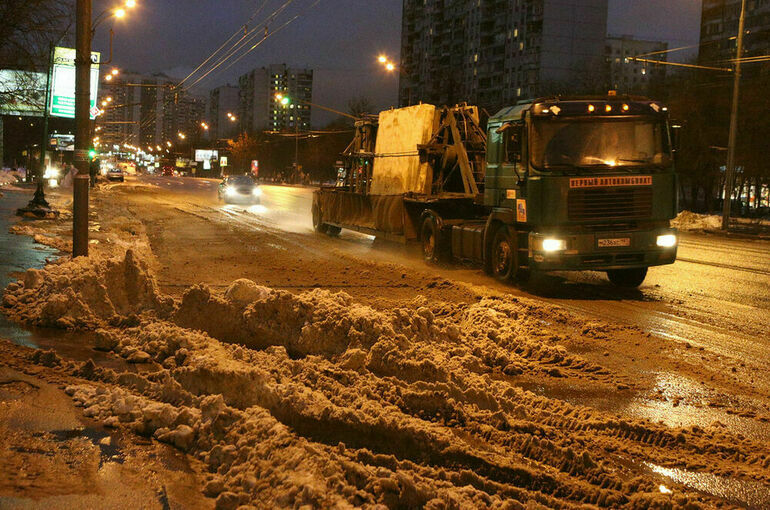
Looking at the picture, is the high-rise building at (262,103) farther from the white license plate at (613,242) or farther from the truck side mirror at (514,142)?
the white license plate at (613,242)

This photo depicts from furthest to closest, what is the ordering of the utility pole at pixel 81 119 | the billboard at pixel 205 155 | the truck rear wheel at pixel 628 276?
the billboard at pixel 205 155, the truck rear wheel at pixel 628 276, the utility pole at pixel 81 119

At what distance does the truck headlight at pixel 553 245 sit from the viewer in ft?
40.2

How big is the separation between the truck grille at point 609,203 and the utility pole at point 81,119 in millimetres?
7651

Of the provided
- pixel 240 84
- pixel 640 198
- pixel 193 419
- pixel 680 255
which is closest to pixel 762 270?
pixel 680 255

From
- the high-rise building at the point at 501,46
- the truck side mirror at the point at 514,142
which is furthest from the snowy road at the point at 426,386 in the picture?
the high-rise building at the point at 501,46

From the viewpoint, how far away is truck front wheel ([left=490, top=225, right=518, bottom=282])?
13234 mm

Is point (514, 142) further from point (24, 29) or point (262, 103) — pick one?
point (262, 103)

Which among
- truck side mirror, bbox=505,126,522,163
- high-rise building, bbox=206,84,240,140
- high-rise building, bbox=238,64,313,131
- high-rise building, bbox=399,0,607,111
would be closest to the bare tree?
truck side mirror, bbox=505,126,522,163

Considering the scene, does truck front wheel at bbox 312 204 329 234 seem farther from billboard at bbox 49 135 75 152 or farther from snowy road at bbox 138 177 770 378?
billboard at bbox 49 135 75 152

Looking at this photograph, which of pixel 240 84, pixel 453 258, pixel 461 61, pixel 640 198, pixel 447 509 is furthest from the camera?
pixel 240 84

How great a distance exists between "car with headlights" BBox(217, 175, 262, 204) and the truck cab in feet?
102

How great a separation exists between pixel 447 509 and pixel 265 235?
19.4 meters

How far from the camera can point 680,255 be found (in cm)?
1984

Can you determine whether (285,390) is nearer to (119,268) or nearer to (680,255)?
(119,268)
